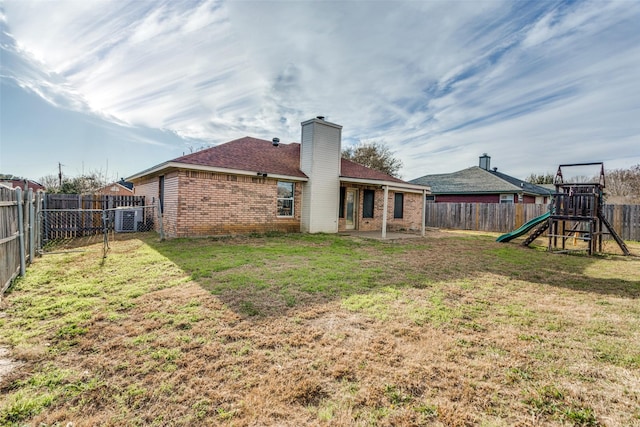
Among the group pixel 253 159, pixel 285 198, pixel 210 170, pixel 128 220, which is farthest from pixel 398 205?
pixel 128 220

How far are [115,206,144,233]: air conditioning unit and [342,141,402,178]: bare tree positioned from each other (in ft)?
67.3

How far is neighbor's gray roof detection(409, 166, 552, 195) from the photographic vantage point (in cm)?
2158

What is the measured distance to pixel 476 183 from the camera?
23031 mm

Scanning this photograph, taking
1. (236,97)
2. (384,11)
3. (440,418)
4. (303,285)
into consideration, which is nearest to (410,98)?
(384,11)

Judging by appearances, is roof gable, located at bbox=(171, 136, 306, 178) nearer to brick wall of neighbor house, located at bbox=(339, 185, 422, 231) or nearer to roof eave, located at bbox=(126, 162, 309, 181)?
roof eave, located at bbox=(126, 162, 309, 181)

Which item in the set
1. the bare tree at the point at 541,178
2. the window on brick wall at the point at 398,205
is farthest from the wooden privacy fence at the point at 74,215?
the bare tree at the point at 541,178

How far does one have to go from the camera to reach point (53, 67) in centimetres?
921

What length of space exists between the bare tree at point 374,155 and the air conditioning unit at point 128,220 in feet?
67.3

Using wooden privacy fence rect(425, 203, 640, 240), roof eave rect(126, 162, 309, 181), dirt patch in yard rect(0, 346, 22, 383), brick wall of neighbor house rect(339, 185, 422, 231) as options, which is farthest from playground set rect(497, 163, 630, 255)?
dirt patch in yard rect(0, 346, 22, 383)

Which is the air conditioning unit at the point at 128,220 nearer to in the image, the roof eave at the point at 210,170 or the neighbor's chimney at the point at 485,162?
the roof eave at the point at 210,170

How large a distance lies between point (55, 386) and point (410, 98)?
1559cm

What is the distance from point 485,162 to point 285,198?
22.1 metres

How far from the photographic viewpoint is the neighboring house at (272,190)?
10.4 meters

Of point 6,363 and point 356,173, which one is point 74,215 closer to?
point 6,363
